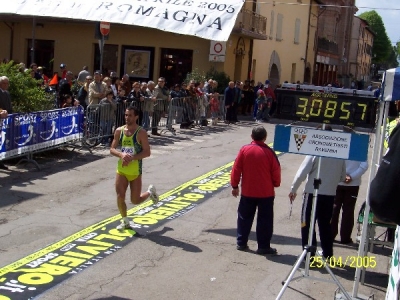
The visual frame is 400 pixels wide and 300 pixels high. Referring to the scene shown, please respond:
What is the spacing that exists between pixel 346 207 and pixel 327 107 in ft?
8.87

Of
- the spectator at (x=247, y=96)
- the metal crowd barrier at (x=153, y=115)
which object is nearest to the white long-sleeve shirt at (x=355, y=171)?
the metal crowd barrier at (x=153, y=115)

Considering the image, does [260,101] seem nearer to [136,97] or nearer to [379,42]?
[136,97]

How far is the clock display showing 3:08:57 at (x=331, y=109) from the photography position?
269 inches

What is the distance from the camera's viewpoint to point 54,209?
403 inches

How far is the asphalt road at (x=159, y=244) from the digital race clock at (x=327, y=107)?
1.73 m

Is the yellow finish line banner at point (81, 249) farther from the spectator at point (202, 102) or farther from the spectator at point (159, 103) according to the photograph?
the spectator at point (202, 102)

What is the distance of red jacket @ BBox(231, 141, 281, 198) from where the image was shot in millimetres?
8492

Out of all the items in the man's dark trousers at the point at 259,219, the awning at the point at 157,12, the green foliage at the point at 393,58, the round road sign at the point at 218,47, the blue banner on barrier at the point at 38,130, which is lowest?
the man's dark trousers at the point at 259,219

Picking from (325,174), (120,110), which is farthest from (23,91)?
(325,174)

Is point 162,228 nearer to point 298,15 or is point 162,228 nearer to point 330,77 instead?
point 298,15

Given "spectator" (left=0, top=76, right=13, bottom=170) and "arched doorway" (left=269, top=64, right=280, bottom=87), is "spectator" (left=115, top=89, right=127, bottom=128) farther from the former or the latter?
"arched doorway" (left=269, top=64, right=280, bottom=87)

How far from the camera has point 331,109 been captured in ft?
22.7

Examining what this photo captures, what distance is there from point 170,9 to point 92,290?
16528 mm
